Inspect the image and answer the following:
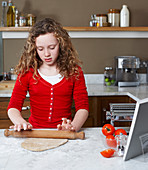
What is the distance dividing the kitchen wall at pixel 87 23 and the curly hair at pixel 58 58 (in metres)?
1.58

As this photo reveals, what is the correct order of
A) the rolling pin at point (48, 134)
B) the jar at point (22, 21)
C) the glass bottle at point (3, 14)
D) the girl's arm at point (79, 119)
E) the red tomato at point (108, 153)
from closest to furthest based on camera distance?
the red tomato at point (108, 153), the rolling pin at point (48, 134), the girl's arm at point (79, 119), the jar at point (22, 21), the glass bottle at point (3, 14)

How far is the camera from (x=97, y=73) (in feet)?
11.1

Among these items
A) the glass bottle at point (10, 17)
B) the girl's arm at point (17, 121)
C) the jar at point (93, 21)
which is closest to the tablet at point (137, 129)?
the girl's arm at point (17, 121)

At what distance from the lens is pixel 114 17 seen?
3197 mm

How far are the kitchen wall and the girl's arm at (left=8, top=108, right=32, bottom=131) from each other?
1832 millimetres

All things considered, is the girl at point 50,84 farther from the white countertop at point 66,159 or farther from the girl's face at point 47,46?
the white countertop at point 66,159

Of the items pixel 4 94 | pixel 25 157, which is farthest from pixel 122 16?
pixel 25 157

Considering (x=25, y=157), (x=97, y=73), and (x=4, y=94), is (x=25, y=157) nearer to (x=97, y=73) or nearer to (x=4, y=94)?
(x=4, y=94)

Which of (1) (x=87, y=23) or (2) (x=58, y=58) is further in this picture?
(1) (x=87, y=23)

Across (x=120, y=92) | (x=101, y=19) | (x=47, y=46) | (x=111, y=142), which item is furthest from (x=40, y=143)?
(x=101, y=19)

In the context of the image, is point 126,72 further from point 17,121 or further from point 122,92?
point 17,121

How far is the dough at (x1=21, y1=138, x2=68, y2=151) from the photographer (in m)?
1.19

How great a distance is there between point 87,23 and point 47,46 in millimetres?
1832

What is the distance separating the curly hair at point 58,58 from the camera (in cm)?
166
